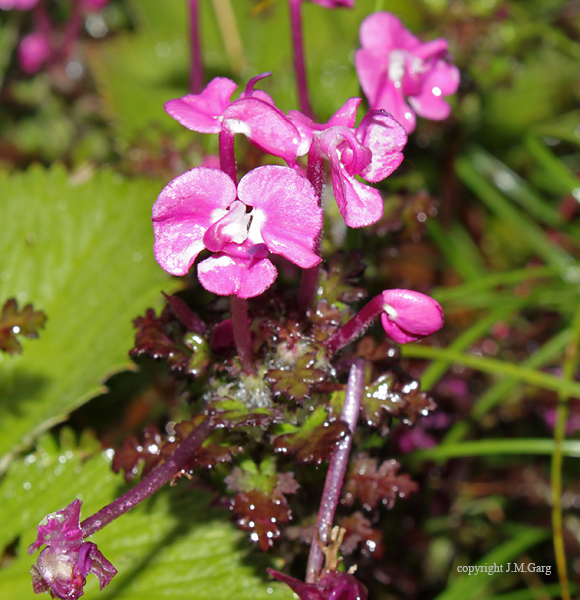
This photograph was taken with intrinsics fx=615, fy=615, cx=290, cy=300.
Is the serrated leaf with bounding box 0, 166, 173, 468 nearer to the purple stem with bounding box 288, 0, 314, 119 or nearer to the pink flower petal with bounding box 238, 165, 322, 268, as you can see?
the purple stem with bounding box 288, 0, 314, 119

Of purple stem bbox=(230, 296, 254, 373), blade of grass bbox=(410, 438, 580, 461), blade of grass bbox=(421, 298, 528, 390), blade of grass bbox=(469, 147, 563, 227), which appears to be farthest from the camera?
blade of grass bbox=(469, 147, 563, 227)

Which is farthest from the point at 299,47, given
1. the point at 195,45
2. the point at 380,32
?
the point at 195,45

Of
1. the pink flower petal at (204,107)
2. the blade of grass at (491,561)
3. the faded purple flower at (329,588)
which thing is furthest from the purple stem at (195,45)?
the blade of grass at (491,561)

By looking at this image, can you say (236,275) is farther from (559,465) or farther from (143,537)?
(559,465)

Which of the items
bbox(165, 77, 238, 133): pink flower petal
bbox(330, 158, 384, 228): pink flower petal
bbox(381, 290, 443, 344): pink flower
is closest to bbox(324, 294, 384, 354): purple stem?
bbox(381, 290, 443, 344): pink flower

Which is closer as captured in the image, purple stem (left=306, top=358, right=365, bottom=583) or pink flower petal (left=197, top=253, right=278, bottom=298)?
pink flower petal (left=197, top=253, right=278, bottom=298)
